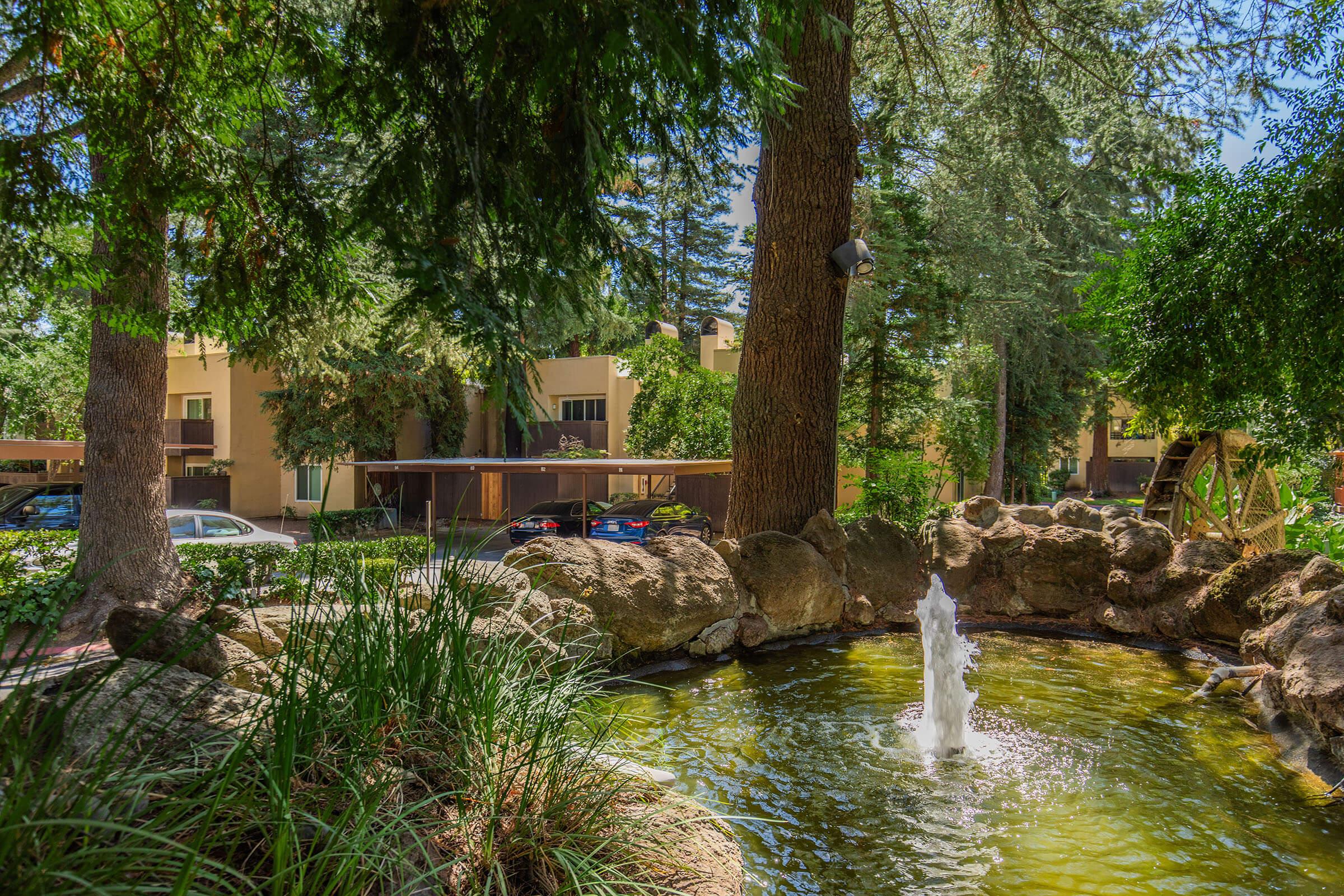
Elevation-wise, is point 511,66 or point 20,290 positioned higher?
point 20,290

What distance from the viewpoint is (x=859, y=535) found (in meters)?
9.21

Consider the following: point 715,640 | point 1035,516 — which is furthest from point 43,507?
point 1035,516

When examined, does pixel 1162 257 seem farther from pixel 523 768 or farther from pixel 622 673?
pixel 523 768

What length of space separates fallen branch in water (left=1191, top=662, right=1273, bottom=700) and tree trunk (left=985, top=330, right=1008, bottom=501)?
1524cm

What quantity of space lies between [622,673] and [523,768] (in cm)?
370

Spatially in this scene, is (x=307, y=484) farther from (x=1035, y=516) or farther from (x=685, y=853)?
(x=685, y=853)

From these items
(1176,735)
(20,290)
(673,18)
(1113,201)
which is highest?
(1113,201)

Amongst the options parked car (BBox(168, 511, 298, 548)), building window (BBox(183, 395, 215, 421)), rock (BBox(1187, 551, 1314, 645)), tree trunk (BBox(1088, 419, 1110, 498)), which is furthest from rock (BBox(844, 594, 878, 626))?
tree trunk (BBox(1088, 419, 1110, 498))

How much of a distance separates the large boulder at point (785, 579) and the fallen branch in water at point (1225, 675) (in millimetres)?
3281

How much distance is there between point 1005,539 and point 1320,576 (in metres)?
3.16

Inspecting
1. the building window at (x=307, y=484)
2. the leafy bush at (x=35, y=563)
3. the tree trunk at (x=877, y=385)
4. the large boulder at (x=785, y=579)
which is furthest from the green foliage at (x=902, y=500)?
the building window at (x=307, y=484)

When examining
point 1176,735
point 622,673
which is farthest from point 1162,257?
point 622,673

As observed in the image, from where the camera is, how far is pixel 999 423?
863 inches

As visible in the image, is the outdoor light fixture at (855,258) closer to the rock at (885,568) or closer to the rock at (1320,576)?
the rock at (885,568)
